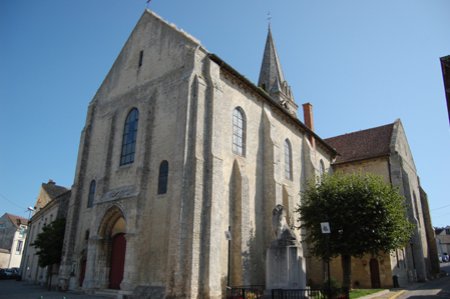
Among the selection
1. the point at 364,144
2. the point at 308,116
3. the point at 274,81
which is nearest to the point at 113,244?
the point at 308,116

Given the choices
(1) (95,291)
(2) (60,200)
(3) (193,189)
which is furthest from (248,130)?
(2) (60,200)

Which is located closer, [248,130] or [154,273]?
[154,273]

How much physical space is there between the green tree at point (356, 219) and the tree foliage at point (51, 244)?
15.8 meters

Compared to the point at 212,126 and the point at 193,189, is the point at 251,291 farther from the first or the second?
the point at 212,126

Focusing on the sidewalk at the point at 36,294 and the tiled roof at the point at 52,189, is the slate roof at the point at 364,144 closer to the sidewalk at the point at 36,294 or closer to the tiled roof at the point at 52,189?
the sidewalk at the point at 36,294

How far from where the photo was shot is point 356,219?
18.5 m

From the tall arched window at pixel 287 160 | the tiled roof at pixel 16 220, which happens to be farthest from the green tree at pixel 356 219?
the tiled roof at pixel 16 220

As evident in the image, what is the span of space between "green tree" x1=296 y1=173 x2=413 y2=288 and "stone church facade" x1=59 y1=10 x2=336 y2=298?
264 cm

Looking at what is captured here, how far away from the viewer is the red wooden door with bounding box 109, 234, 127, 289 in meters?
17.9

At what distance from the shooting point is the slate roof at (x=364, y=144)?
31602 millimetres

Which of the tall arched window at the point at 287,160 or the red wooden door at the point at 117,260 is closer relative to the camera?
the red wooden door at the point at 117,260

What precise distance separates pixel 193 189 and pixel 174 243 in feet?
7.96

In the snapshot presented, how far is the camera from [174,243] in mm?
14789

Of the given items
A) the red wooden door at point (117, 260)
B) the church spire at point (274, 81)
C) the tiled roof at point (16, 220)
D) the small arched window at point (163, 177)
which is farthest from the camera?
the tiled roof at point (16, 220)
